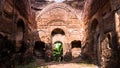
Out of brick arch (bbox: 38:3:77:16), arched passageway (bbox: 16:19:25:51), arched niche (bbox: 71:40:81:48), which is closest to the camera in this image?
arched passageway (bbox: 16:19:25:51)

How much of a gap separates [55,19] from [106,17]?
25.2 feet

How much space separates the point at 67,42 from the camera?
14844 mm

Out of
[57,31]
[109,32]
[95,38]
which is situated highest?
[57,31]

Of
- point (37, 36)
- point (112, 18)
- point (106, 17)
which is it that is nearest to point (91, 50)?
point (106, 17)

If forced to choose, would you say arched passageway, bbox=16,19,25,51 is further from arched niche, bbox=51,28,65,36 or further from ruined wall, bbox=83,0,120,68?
arched niche, bbox=51,28,65,36

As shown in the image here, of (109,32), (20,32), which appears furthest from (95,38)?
(20,32)

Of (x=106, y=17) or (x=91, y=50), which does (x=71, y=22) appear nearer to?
(x=91, y=50)

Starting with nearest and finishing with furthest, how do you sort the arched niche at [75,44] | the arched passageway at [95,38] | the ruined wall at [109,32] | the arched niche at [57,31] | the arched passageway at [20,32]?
1. the ruined wall at [109,32]
2. the arched passageway at [20,32]
3. the arched passageway at [95,38]
4. the arched niche at [75,44]
5. the arched niche at [57,31]

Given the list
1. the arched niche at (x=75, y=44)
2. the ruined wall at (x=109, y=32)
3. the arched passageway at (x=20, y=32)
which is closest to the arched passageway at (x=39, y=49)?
the arched niche at (x=75, y=44)

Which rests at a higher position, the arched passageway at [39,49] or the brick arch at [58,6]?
the brick arch at [58,6]

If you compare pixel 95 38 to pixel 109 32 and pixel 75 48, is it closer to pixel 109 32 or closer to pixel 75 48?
pixel 109 32

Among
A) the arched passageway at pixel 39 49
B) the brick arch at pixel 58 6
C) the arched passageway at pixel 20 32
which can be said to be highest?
the brick arch at pixel 58 6

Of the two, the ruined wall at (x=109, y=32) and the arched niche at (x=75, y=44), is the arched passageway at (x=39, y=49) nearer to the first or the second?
the arched niche at (x=75, y=44)

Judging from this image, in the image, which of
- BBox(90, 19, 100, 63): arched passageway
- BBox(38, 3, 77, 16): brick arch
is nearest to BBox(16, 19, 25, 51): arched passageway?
BBox(90, 19, 100, 63): arched passageway
